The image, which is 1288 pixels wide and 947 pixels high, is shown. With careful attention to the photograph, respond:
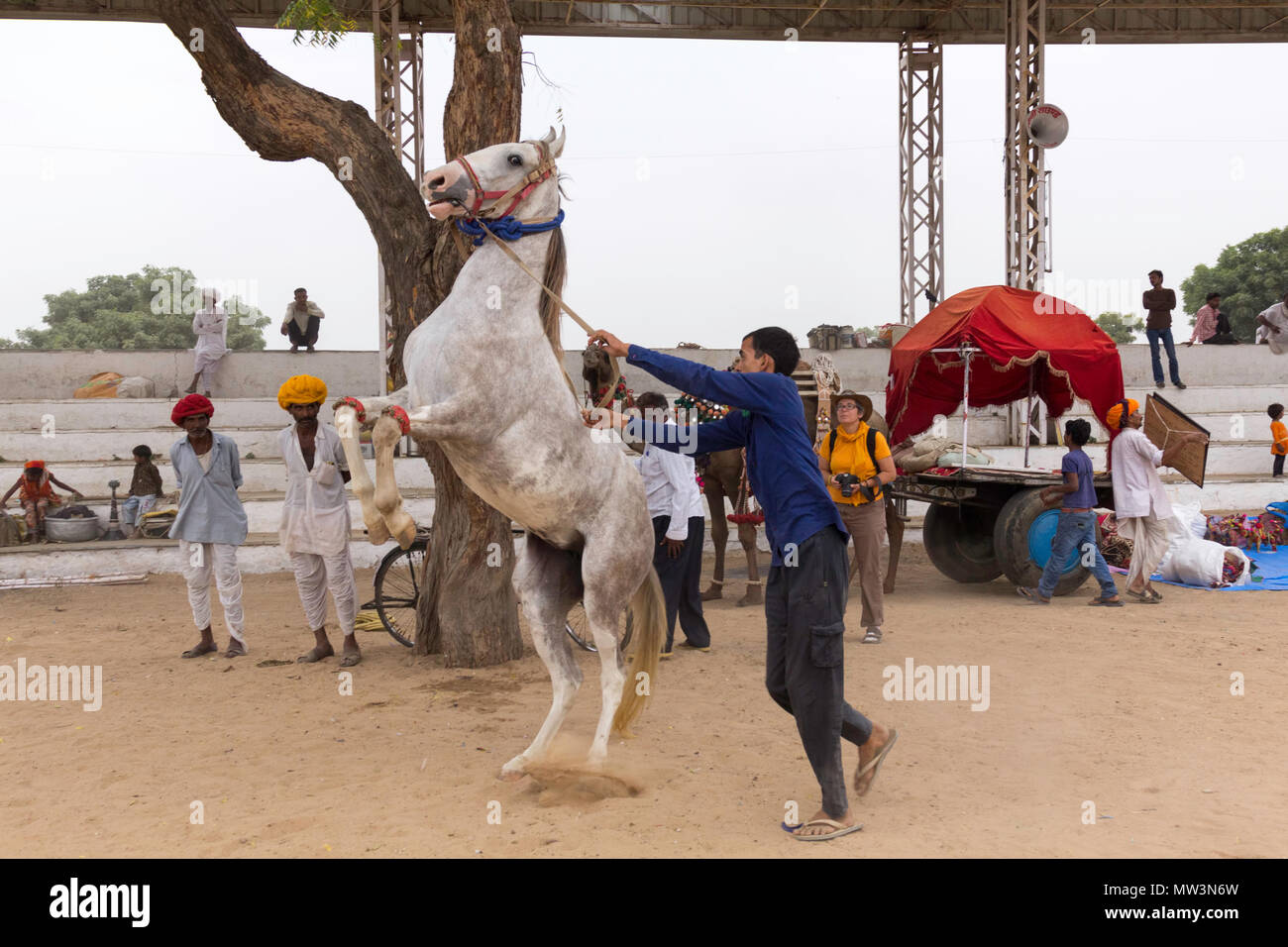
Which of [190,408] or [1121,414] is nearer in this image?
[190,408]

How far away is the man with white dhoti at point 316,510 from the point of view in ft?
23.4

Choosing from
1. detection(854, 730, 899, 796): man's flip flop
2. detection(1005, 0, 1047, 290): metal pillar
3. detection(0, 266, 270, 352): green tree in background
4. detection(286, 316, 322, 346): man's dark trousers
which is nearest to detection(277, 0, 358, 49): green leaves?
detection(854, 730, 899, 796): man's flip flop

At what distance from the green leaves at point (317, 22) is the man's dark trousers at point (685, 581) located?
14.0ft

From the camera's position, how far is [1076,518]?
941 centimetres

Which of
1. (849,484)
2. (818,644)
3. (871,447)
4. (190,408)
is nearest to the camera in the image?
(818,644)

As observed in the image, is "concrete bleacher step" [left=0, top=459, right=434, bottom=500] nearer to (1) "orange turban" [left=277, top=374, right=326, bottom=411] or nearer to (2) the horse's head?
(1) "orange turban" [left=277, top=374, right=326, bottom=411]

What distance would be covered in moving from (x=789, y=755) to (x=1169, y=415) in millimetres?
7517

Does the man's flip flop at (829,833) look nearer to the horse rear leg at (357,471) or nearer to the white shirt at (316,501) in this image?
the horse rear leg at (357,471)

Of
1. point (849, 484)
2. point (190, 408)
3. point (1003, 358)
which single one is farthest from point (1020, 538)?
point (190, 408)

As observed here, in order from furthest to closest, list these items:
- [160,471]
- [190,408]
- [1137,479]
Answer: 1. [160,471]
2. [1137,479]
3. [190,408]

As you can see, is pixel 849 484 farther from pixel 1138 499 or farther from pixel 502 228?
pixel 502 228

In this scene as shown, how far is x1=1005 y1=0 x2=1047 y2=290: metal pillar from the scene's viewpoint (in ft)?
52.0

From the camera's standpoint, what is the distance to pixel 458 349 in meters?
4.11

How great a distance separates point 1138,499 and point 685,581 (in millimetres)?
4624
